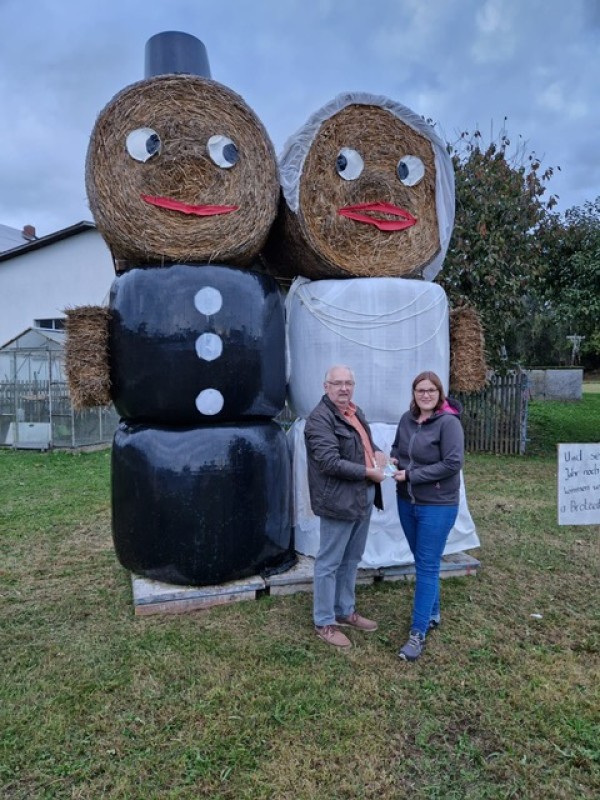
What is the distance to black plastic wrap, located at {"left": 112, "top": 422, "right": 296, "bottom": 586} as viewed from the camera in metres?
3.82

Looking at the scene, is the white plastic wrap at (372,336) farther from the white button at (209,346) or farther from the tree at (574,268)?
the tree at (574,268)

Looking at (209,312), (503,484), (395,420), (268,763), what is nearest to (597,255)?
(503,484)

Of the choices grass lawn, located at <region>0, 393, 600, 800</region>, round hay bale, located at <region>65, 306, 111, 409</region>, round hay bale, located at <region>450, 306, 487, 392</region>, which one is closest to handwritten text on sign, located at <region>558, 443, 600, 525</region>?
grass lawn, located at <region>0, 393, 600, 800</region>

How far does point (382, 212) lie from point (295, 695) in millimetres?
3073

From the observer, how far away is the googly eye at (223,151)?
379 cm

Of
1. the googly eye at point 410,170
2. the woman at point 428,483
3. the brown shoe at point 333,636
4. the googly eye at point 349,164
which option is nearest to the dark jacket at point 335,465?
the woman at point 428,483

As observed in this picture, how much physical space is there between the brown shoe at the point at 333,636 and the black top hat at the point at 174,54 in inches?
153

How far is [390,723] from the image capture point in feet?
8.82

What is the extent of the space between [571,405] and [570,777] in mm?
20986

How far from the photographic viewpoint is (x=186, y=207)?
3.77 metres

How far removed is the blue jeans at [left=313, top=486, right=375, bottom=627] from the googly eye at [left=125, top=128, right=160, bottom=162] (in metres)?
2.46

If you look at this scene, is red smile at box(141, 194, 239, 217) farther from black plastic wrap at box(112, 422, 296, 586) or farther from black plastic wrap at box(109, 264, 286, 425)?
black plastic wrap at box(112, 422, 296, 586)

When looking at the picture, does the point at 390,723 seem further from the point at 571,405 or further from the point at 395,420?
the point at 571,405

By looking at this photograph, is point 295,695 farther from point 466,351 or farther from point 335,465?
point 466,351
